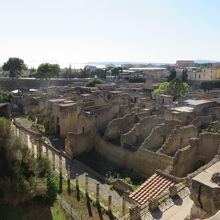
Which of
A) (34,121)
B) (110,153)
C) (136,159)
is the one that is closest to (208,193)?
(136,159)

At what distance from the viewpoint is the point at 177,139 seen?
27453 mm

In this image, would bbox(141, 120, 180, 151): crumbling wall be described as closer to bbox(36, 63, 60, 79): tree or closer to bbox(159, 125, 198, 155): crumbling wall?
bbox(159, 125, 198, 155): crumbling wall

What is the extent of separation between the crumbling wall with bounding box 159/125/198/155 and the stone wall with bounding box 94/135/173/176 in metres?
1.37

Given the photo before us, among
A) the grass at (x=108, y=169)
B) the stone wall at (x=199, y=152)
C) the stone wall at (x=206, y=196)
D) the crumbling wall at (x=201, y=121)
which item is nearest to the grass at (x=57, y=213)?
the grass at (x=108, y=169)

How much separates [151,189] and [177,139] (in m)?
11.1

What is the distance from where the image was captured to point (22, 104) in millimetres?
54594

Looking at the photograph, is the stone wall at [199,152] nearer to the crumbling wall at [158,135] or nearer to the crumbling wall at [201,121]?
the crumbling wall at [158,135]

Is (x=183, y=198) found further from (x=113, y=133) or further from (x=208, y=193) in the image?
(x=113, y=133)

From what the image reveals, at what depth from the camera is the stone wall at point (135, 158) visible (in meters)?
24.4

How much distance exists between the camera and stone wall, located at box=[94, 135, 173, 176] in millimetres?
24361

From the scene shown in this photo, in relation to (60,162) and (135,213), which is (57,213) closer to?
(60,162)

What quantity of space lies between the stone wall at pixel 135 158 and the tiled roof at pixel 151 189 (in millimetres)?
5764

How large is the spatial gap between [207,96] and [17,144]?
45.8 meters

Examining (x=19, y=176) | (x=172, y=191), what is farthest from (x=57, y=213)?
(x=172, y=191)
